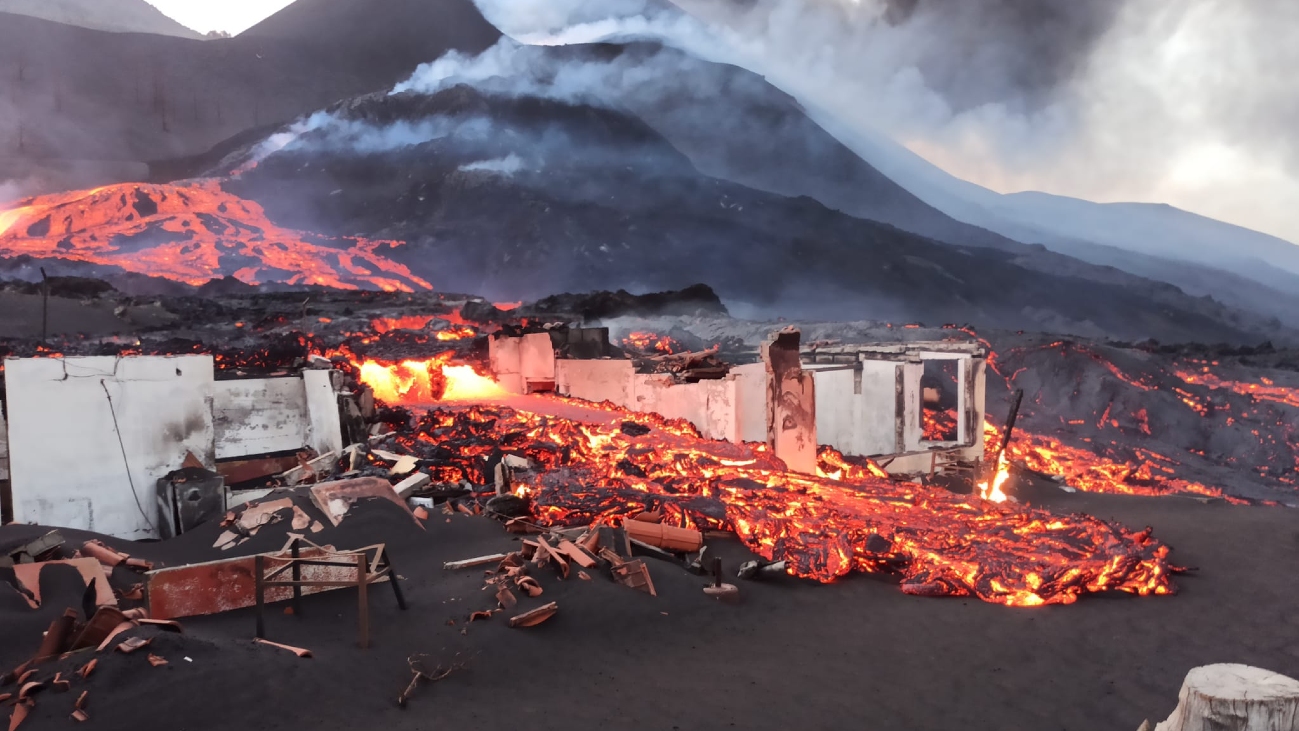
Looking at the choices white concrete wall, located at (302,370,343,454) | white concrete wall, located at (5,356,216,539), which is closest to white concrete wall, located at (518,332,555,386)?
white concrete wall, located at (302,370,343,454)

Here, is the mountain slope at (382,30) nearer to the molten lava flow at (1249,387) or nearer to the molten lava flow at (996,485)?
the molten lava flow at (996,485)

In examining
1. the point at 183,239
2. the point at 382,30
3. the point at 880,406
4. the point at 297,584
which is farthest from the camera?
the point at 382,30

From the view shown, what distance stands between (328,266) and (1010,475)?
45290 millimetres

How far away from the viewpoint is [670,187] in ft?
233

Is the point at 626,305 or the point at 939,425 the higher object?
the point at 626,305

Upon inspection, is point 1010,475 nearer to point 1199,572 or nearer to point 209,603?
point 1199,572

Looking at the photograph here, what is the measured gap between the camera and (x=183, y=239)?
150 feet

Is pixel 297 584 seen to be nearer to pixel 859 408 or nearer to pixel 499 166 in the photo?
pixel 859 408

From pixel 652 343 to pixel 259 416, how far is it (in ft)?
80.5

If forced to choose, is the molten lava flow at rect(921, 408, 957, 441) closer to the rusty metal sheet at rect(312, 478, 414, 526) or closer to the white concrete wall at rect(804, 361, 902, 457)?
the white concrete wall at rect(804, 361, 902, 457)

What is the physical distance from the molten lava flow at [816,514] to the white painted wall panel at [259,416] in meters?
2.49

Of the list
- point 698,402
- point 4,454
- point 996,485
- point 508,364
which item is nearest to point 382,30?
point 508,364

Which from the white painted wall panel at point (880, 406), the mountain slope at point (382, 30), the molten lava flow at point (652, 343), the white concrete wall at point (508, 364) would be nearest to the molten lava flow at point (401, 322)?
the white concrete wall at point (508, 364)

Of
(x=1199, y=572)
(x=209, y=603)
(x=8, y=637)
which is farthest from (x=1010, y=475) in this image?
(x=8, y=637)
